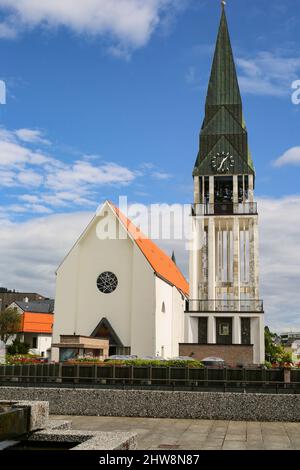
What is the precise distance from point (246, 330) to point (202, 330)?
3317mm

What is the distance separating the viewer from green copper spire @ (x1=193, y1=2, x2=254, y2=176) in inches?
1738

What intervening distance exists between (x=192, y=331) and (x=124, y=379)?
71.8ft

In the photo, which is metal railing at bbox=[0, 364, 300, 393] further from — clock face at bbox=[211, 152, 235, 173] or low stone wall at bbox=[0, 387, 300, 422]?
clock face at bbox=[211, 152, 235, 173]

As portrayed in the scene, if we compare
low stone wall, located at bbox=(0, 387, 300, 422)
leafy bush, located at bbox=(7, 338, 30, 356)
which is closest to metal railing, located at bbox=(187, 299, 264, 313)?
low stone wall, located at bbox=(0, 387, 300, 422)

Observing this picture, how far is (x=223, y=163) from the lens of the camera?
43.8 meters

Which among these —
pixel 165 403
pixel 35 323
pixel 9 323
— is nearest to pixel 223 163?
pixel 165 403

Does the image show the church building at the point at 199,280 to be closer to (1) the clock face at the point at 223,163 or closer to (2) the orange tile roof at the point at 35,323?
(1) the clock face at the point at 223,163

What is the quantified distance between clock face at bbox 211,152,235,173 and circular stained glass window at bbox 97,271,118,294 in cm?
1238

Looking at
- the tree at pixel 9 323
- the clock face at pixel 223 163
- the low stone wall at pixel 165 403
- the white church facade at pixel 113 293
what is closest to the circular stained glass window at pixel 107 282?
the white church facade at pixel 113 293

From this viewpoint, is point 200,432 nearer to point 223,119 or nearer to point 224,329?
point 224,329

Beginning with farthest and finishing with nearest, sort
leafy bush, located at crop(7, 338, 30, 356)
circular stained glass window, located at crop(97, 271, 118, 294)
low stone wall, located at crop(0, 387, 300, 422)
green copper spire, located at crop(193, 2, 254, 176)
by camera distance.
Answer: leafy bush, located at crop(7, 338, 30, 356)
green copper spire, located at crop(193, 2, 254, 176)
circular stained glass window, located at crop(97, 271, 118, 294)
low stone wall, located at crop(0, 387, 300, 422)

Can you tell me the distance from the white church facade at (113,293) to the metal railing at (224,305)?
8.97ft

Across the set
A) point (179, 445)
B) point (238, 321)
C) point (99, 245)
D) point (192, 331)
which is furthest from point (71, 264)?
point (179, 445)

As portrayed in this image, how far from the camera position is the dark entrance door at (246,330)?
3966cm
